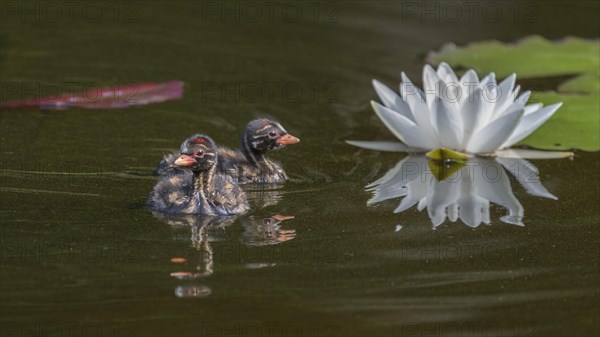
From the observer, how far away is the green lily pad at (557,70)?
29.1 feet

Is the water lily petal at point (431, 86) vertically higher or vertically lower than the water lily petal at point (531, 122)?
higher

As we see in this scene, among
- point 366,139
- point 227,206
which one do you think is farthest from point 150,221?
point 366,139

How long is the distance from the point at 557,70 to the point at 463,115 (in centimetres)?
211

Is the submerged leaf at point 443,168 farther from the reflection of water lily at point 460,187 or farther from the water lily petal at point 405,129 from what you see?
the water lily petal at point 405,129

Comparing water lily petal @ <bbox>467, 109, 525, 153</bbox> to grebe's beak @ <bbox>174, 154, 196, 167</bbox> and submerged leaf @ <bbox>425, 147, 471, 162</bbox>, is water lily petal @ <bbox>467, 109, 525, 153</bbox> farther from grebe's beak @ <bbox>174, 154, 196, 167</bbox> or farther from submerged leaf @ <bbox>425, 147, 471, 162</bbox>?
grebe's beak @ <bbox>174, 154, 196, 167</bbox>

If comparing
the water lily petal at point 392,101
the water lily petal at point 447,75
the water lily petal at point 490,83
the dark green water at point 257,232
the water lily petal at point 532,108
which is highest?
the water lily petal at point 447,75

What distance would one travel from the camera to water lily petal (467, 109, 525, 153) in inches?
330

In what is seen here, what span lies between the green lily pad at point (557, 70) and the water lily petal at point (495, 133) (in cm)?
42

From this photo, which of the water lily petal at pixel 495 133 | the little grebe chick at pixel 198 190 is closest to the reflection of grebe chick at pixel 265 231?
the little grebe chick at pixel 198 190

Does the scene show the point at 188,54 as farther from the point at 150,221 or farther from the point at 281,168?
the point at 150,221

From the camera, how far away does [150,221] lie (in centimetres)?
688

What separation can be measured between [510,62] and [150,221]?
5009 millimetres

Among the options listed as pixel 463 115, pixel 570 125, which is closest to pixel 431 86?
pixel 463 115

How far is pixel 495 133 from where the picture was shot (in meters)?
8.49
